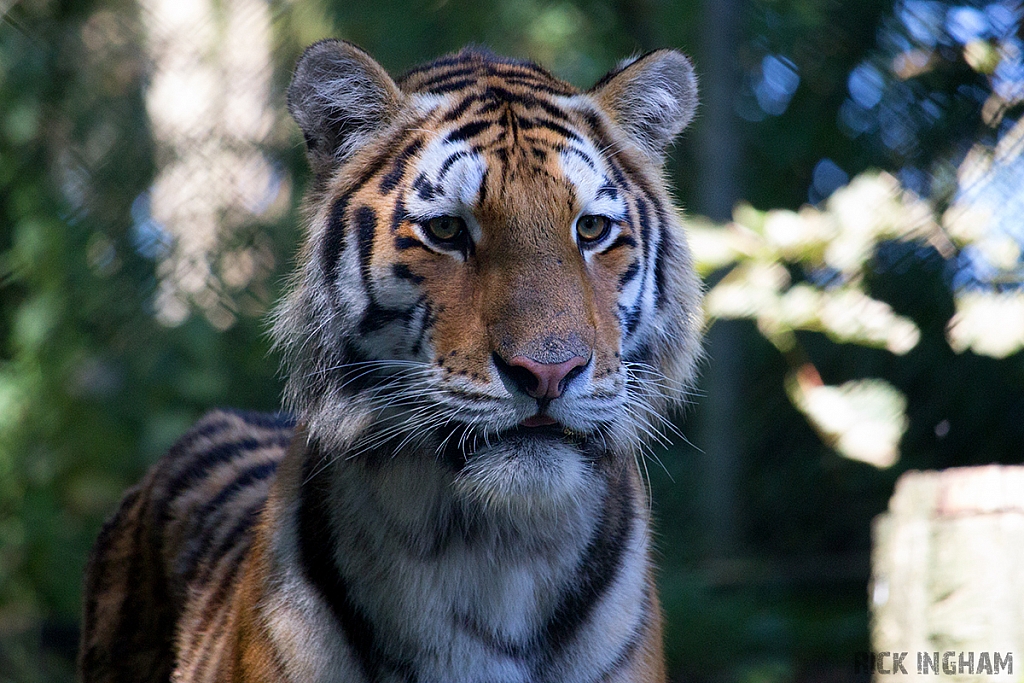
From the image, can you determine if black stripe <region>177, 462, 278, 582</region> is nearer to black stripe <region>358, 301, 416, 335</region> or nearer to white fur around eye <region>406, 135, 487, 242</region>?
black stripe <region>358, 301, 416, 335</region>

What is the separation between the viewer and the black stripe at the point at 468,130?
4.37ft

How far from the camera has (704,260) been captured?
250 cm

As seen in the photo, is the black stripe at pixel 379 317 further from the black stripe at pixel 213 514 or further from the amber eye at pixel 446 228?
the black stripe at pixel 213 514

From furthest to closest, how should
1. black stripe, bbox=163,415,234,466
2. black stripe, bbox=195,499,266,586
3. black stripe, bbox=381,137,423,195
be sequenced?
black stripe, bbox=163,415,234,466, black stripe, bbox=195,499,266,586, black stripe, bbox=381,137,423,195

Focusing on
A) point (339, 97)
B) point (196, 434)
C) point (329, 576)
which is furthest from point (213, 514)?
point (339, 97)

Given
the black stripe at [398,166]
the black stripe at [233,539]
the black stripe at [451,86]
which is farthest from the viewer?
the black stripe at [233,539]

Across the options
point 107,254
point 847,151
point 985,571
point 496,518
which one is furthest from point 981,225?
point 107,254

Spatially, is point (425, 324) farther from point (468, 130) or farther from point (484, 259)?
point (468, 130)

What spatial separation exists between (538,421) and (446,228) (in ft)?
0.93

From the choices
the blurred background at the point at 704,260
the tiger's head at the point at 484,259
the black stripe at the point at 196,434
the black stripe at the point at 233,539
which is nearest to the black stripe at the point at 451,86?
the tiger's head at the point at 484,259

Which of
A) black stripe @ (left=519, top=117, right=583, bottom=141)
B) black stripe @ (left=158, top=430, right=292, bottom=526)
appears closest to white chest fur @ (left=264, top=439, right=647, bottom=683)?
black stripe @ (left=519, top=117, right=583, bottom=141)

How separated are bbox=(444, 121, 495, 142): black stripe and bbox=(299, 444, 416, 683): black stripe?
18.6 inches

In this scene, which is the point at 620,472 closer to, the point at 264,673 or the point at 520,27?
the point at 264,673

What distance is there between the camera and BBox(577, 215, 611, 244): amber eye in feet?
4.22
